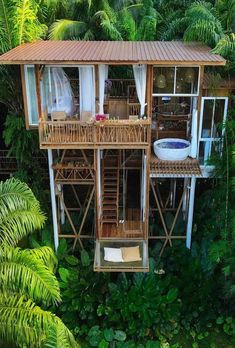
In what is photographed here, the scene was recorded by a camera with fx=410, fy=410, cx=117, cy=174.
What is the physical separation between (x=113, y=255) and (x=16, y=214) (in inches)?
189

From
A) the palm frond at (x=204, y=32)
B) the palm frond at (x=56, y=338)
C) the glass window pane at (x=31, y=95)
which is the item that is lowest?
the palm frond at (x=56, y=338)

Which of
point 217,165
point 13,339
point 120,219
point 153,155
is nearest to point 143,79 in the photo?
point 153,155

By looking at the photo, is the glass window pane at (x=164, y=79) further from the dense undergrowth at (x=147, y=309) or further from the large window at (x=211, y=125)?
the dense undergrowth at (x=147, y=309)

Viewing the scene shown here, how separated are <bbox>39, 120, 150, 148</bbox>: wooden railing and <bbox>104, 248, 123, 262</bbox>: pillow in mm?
3298

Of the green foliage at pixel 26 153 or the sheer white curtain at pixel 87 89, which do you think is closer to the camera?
the sheer white curtain at pixel 87 89

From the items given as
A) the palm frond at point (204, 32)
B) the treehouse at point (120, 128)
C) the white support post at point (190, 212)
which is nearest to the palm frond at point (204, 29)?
the palm frond at point (204, 32)

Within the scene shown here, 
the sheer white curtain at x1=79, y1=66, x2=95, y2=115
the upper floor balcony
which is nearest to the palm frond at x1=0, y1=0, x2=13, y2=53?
the sheer white curtain at x1=79, y1=66, x2=95, y2=115

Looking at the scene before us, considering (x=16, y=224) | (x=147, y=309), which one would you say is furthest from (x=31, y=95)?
(x=147, y=309)

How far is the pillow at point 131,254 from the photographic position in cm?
1212

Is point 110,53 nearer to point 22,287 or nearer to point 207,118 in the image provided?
point 207,118

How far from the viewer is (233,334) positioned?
11820 millimetres

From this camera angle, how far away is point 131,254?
12281 mm

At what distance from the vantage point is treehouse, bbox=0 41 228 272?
37.7 ft

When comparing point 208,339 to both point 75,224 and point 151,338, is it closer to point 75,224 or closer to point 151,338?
point 151,338
